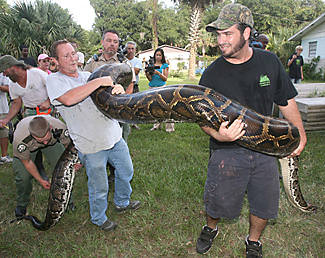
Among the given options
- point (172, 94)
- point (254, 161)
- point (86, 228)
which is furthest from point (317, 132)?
point (86, 228)

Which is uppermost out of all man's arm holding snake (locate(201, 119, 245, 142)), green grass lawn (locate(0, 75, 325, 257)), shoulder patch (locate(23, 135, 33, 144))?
man's arm holding snake (locate(201, 119, 245, 142))

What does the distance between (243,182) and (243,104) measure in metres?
0.87

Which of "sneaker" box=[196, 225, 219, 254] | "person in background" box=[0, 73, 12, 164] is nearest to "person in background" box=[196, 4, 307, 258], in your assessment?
"sneaker" box=[196, 225, 219, 254]

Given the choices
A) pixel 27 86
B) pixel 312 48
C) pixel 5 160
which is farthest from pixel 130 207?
pixel 312 48

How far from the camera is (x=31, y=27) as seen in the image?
1708 centimetres

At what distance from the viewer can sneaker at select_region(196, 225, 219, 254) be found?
133 inches

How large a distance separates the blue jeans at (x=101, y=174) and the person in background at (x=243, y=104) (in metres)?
1.36

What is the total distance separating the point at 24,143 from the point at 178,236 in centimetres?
264

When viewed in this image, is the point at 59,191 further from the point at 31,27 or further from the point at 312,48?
the point at 312,48

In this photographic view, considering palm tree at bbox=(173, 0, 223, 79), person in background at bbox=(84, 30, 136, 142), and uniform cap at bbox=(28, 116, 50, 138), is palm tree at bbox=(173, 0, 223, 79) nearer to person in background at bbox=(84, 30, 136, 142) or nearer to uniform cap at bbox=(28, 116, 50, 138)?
person in background at bbox=(84, 30, 136, 142)

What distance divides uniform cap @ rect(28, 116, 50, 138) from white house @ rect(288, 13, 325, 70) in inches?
1029

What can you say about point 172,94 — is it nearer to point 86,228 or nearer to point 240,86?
point 240,86

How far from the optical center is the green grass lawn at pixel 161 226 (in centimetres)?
345

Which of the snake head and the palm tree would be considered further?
the palm tree
